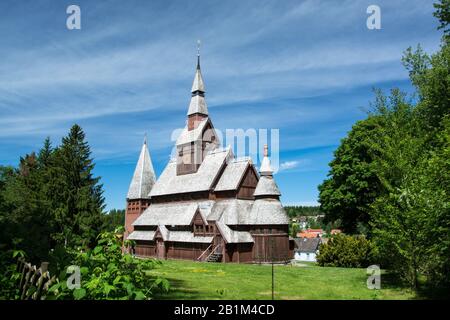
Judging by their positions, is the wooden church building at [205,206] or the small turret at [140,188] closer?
the wooden church building at [205,206]

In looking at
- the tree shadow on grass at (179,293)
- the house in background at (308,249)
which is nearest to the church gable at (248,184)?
the tree shadow on grass at (179,293)

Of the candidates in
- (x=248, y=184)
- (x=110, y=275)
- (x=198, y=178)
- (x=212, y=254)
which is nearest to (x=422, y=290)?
(x=110, y=275)

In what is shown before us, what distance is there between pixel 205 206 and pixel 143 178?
20.6 metres

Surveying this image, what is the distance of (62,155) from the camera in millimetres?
46594

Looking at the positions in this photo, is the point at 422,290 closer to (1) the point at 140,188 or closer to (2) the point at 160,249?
(2) the point at 160,249

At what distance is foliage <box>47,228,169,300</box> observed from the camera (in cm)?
524

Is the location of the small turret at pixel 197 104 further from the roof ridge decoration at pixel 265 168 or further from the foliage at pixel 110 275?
the foliage at pixel 110 275

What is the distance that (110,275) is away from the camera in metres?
5.65

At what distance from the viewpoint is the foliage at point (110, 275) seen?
5241 millimetres

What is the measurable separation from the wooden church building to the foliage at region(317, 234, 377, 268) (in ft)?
17.8

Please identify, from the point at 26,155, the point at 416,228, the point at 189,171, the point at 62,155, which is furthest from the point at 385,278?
the point at 26,155

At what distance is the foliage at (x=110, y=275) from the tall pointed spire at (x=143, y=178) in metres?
54.1
